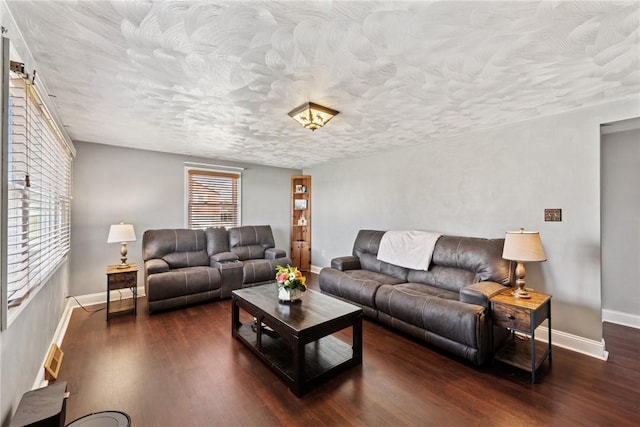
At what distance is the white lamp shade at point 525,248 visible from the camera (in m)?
2.38

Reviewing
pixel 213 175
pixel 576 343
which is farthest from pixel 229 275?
pixel 576 343

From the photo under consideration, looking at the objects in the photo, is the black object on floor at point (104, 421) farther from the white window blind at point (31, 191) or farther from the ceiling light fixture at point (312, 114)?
the ceiling light fixture at point (312, 114)

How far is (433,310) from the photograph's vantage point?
8.54 ft

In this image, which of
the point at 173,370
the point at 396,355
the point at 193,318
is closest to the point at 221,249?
the point at 193,318

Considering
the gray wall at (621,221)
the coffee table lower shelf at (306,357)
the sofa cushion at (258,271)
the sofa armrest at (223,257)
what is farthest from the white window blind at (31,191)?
the gray wall at (621,221)

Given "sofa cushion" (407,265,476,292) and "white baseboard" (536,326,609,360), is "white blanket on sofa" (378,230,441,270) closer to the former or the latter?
"sofa cushion" (407,265,476,292)

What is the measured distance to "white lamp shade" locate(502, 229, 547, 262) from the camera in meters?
2.38

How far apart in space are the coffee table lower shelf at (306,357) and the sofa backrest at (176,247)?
1960 mm

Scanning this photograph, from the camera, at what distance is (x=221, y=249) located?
4.71m

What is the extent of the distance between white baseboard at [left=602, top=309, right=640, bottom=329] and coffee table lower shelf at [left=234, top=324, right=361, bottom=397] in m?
3.38

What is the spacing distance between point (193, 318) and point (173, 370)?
117 cm

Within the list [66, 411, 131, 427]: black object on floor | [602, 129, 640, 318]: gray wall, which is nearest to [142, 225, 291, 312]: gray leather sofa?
[66, 411, 131, 427]: black object on floor

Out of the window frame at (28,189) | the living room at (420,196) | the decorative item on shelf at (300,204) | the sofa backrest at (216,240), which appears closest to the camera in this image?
the window frame at (28,189)

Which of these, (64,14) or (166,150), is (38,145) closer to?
(64,14)
